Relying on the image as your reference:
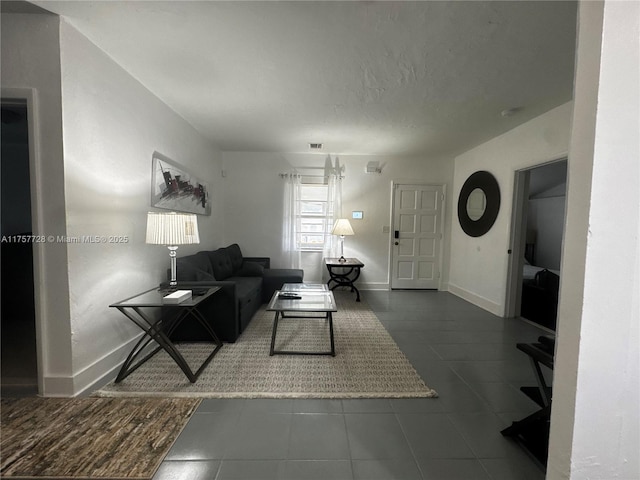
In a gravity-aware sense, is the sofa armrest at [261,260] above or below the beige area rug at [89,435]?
above

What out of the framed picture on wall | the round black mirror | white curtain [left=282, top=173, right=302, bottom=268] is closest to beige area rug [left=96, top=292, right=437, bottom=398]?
the framed picture on wall

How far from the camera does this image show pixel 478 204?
154 inches

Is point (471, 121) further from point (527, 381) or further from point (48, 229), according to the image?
point (48, 229)

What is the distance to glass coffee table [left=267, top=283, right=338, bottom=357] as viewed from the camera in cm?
227

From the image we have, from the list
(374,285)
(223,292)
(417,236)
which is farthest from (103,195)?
(417,236)

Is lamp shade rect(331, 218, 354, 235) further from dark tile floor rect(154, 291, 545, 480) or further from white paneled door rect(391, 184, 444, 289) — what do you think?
dark tile floor rect(154, 291, 545, 480)

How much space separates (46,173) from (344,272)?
3.94 metres

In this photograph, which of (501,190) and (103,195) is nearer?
(103,195)

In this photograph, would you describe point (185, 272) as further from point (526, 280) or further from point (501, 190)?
point (526, 280)

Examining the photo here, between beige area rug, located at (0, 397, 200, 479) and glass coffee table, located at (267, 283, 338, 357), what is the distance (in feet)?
2.85

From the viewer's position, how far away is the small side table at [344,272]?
4066 millimetres

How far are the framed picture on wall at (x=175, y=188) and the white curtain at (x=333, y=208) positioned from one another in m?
2.11

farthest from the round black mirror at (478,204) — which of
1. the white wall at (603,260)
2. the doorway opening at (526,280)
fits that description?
the white wall at (603,260)

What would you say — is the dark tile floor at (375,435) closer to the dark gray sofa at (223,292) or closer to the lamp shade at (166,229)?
the dark gray sofa at (223,292)
